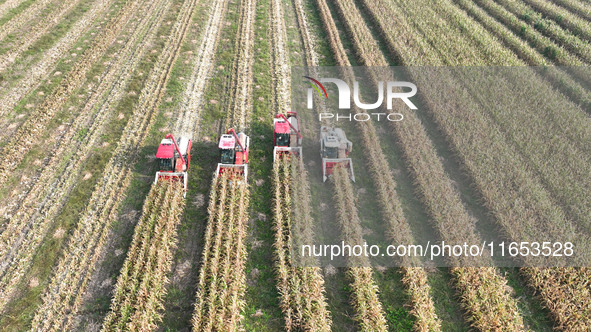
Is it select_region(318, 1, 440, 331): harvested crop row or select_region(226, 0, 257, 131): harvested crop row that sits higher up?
select_region(226, 0, 257, 131): harvested crop row

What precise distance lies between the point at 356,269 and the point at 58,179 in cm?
1231

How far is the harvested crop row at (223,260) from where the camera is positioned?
11.0 meters

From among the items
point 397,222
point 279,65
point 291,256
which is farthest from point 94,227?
point 279,65

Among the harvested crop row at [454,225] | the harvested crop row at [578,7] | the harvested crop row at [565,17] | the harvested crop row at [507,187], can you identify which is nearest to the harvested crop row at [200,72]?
the harvested crop row at [454,225]

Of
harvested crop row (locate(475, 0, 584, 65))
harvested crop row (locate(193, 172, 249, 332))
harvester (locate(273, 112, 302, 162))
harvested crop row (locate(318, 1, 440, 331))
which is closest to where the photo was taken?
harvested crop row (locate(193, 172, 249, 332))

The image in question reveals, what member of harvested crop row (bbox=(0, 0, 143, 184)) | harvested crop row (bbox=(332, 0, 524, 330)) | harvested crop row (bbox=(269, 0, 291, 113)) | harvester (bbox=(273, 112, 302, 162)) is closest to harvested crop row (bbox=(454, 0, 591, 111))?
harvested crop row (bbox=(332, 0, 524, 330))

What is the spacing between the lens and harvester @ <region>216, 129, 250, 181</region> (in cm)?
1520

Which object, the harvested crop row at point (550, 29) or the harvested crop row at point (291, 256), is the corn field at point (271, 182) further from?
the harvested crop row at point (550, 29)

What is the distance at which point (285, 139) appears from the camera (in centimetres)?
1619

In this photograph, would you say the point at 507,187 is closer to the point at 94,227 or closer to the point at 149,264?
the point at 149,264

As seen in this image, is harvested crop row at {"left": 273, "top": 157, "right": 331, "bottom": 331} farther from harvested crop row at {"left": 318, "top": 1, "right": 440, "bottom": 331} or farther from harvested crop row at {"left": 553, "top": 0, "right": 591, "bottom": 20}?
harvested crop row at {"left": 553, "top": 0, "right": 591, "bottom": 20}

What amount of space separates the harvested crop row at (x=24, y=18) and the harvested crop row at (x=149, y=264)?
64.2 ft

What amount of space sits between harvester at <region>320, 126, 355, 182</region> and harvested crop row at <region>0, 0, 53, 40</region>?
75.2ft

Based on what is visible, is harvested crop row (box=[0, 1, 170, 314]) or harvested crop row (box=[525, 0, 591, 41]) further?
harvested crop row (box=[525, 0, 591, 41])
